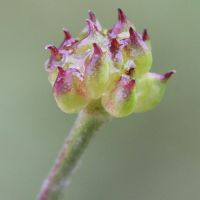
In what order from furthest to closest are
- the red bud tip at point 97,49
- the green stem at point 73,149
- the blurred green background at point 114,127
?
1. the blurred green background at point 114,127
2. the green stem at point 73,149
3. the red bud tip at point 97,49

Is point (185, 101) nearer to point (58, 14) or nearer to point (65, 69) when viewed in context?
point (58, 14)

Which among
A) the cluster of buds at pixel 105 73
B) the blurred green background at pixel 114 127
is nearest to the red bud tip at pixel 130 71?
the cluster of buds at pixel 105 73

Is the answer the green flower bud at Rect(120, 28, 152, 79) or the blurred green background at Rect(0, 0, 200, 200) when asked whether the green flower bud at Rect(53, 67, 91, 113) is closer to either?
the green flower bud at Rect(120, 28, 152, 79)

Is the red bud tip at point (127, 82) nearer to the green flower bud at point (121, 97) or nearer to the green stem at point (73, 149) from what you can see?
the green flower bud at point (121, 97)

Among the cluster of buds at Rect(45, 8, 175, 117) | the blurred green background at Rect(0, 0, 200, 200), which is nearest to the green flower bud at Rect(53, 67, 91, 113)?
the cluster of buds at Rect(45, 8, 175, 117)

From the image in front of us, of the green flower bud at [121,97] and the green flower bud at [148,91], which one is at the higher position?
the green flower bud at [148,91]

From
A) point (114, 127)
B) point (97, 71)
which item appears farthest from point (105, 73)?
point (114, 127)
